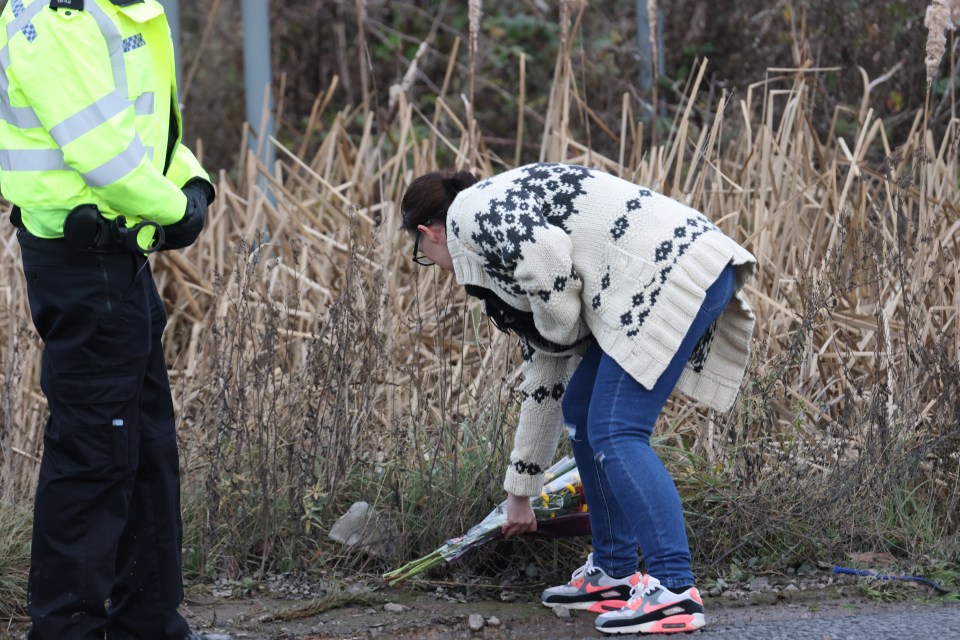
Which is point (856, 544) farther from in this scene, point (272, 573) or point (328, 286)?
point (328, 286)

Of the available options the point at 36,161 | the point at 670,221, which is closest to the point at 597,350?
the point at 670,221

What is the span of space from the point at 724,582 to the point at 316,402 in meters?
1.42

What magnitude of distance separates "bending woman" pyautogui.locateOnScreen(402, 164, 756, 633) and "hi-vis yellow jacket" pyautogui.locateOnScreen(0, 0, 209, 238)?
742 millimetres

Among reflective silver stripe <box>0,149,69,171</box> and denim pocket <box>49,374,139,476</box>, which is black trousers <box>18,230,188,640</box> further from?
reflective silver stripe <box>0,149,69,171</box>

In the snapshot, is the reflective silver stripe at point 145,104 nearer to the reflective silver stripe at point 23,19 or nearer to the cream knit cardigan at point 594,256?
the reflective silver stripe at point 23,19

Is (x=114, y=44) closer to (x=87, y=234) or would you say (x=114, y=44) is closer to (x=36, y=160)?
(x=36, y=160)

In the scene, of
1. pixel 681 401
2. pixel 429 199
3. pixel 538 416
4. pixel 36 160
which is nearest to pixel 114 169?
pixel 36 160

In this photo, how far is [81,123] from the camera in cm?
269

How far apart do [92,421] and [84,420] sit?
18 mm

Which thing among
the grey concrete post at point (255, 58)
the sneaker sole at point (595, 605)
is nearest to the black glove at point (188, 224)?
the sneaker sole at point (595, 605)

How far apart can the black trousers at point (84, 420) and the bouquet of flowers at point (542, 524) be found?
0.99 metres

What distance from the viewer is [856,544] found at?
12.7 feet

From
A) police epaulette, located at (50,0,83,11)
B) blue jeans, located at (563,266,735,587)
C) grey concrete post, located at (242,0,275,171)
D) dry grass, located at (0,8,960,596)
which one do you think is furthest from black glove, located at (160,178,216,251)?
grey concrete post, located at (242,0,275,171)

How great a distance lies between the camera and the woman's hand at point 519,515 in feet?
11.5
